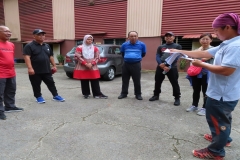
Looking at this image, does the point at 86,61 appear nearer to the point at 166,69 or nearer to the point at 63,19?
the point at 166,69

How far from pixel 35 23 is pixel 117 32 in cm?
726

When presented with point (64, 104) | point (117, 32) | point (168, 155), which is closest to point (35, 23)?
point (117, 32)

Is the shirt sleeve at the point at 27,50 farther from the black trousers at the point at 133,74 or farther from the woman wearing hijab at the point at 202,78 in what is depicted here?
the woman wearing hijab at the point at 202,78

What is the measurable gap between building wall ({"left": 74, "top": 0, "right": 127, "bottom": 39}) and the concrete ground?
8150 millimetres

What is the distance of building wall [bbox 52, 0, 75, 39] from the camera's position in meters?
13.5

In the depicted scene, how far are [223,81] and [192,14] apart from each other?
344 inches

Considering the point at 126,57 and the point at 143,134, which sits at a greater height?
the point at 126,57

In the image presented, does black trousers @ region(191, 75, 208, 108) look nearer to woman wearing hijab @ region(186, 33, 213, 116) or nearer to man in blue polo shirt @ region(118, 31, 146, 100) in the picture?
woman wearing hijab @ region(186, 33, 213, 116)

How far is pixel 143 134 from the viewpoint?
2963 mm

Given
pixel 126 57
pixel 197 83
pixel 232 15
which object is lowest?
pixel 197 83

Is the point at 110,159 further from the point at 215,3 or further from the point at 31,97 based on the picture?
the point at 215,3

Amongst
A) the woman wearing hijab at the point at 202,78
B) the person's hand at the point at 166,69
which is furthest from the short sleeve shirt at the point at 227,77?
the person's hand at the point at 166,69

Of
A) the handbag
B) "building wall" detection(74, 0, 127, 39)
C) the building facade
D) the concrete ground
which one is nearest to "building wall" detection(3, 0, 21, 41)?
the building facade

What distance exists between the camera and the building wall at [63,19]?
44.1ft
